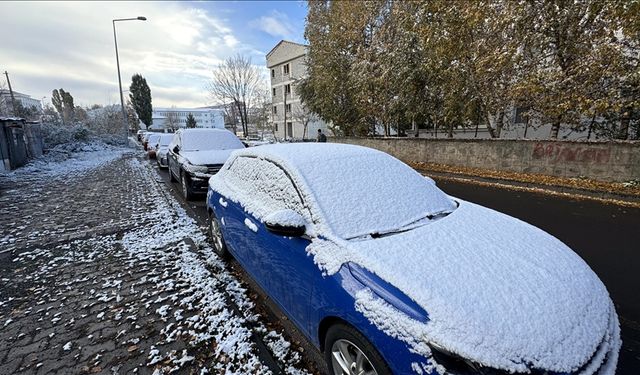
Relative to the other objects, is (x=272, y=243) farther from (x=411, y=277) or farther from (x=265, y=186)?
(x=411, y=277)

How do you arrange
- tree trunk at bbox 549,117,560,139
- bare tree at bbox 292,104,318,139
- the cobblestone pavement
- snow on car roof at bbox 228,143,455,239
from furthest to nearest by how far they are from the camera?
bare tree at bbox 292,104,318,139
tree trunk at bbox 549,117,560,139
the cobblestone pavement
snow on car roof at bbox 228,143,455,239

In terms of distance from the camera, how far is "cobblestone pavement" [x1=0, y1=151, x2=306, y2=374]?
2.43 m

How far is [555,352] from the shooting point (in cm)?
135

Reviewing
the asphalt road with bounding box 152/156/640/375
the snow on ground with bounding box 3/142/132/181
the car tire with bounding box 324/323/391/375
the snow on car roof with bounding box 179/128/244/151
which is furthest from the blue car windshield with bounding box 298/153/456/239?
the snow on ground with bounding box 3/142/132/181

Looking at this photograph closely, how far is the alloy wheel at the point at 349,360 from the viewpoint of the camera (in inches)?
67.1

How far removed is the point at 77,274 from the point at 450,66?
40.4 feet

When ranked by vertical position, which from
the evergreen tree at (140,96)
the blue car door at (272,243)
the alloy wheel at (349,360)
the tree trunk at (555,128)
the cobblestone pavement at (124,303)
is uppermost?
the evergreen tree at (140,96)

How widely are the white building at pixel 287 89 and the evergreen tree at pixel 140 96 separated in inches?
1350

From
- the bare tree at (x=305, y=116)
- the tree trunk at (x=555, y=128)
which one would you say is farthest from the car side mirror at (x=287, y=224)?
the bare tree at (x=305, y=116)

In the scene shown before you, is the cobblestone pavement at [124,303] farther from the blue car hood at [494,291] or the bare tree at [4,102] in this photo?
the bare tree at [4,102]

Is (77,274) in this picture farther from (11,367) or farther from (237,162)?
(237,162)

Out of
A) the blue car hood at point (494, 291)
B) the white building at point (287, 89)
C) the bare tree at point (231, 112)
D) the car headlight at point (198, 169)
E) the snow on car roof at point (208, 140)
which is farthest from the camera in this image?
the white building at point (287, 89)

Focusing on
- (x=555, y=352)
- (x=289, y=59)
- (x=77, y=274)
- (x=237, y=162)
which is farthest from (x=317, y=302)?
(x=289, y=59)

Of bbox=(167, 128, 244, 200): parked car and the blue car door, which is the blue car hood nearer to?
the blue car door
